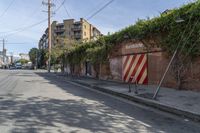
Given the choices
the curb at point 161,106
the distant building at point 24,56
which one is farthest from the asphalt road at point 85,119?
the distant building at point 24,56

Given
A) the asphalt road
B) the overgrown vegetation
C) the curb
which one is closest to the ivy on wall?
the overgrown vegetation

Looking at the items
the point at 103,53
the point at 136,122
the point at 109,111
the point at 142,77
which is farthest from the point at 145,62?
the point at 136,122

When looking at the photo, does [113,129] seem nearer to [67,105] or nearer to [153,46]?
[67,105]

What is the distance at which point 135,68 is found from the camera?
21.1 meters

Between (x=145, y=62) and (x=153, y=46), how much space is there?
137 cm

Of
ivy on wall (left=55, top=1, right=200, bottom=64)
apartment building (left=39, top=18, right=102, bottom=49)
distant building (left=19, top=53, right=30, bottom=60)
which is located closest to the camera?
ivy on wall (left=55, top=1, right=200, bottom=64)

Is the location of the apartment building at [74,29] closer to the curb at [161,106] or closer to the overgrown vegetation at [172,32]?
the overgrown vegetation at [172,32]

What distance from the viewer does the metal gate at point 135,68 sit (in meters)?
19.8

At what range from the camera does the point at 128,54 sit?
22.4 metres

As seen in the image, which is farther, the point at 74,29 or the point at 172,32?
the point at 74,29

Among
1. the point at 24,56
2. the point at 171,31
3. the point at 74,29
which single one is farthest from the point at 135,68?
the point at 24,56

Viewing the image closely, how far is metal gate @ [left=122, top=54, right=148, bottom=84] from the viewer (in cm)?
1977

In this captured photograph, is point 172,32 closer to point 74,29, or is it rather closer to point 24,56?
point 74,29

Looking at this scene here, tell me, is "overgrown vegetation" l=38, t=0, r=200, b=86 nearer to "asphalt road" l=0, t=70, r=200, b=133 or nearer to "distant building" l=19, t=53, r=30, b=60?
"asphalt road" l=0, t=70, r=200, b=133
